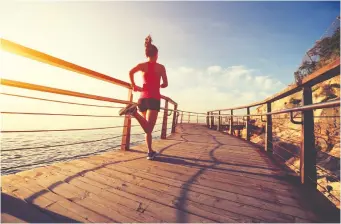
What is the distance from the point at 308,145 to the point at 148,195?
1.84 meters

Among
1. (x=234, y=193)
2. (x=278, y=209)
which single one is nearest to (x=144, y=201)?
(x=234, y=193)

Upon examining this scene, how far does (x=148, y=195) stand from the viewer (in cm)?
180

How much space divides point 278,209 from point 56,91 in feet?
8.28

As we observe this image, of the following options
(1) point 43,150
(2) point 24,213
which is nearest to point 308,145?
(2) point 24,213

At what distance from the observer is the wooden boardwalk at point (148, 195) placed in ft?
4.64

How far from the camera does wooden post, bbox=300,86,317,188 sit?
2.14m

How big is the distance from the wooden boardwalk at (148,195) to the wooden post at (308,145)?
209 mm

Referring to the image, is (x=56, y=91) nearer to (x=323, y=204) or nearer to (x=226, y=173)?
(x=226, y=173)

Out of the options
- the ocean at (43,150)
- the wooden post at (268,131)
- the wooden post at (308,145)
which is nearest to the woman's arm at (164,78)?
the ocean at (43,150)

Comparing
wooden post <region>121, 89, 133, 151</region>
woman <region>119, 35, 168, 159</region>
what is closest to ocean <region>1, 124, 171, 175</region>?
wooden post <region>121, 89, 133, 151</region>

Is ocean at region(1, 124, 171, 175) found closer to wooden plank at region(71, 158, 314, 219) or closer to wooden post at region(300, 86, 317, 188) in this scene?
wooden plank at region(71, 158, 314, 219)

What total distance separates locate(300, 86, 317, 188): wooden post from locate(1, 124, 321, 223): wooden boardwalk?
0.69 ft

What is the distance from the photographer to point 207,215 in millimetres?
1485

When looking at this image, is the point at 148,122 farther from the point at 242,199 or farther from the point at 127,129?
the point at 242,199
